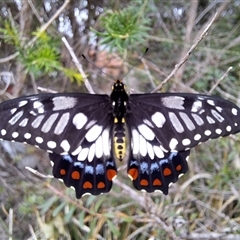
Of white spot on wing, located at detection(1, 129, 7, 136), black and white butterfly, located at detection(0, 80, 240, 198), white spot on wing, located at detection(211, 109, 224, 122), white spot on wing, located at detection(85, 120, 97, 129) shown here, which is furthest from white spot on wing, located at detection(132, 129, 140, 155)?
white spot on wing, located at detection(1, 129, 7, 136)

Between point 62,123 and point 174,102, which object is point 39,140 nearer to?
point 62,123

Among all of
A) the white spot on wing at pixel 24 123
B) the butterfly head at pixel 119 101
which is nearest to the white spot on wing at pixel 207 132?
the butterfly head at pixel 119 101

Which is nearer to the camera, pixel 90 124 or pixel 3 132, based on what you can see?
pixel 3 132

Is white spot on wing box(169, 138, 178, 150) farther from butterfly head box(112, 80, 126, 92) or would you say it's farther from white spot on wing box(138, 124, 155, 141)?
butterfly head box(112, 80, 126, 92)

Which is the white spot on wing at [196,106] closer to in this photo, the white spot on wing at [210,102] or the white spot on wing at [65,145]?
the white spot on wing at [210,102]

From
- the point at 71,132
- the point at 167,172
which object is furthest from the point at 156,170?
the point at 71,132

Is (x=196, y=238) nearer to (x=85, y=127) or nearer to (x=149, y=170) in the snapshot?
(x=149, y=170)

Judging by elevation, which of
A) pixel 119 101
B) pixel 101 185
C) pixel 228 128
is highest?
pixel 119 101
